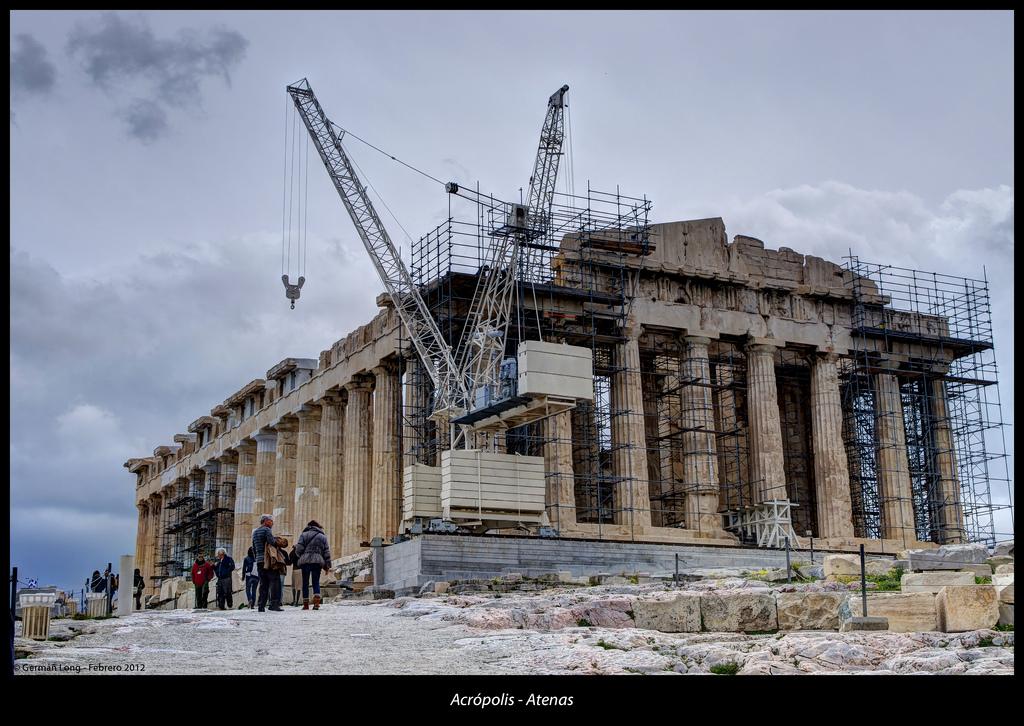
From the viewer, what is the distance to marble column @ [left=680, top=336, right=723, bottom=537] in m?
52.2

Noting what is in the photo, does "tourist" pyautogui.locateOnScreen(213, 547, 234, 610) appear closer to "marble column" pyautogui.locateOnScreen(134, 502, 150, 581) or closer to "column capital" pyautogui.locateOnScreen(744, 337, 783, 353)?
"column capital" pyautogui.locateOnScreen(744, 337, 783, 353)

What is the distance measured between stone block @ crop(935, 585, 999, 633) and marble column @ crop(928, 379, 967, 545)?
4019 cm

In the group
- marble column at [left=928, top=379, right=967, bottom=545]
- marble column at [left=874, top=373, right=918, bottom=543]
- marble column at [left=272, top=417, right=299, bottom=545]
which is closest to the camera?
marble column at [left=874, top=373, right=918, bottom=543]

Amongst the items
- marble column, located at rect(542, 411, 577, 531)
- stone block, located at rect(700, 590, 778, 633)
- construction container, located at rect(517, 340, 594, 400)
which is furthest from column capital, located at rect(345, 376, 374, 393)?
stone block, located at rect(700, 590, 778, 633)

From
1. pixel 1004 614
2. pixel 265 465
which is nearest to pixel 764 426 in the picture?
pixel 265 465

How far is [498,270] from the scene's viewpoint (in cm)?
4962

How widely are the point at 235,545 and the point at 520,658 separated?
5513 cm

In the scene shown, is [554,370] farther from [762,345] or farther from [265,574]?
[265,574]

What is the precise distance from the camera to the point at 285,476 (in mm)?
66000
